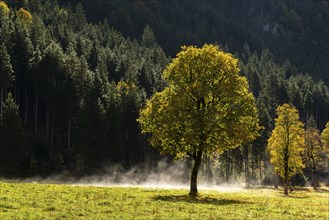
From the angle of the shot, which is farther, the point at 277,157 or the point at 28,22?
the point at 28,22

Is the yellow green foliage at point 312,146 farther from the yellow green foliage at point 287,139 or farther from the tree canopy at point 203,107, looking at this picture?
the tree canopy at point 203,107

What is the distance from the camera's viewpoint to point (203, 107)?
146 ft

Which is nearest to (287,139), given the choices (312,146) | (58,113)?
(312,146)

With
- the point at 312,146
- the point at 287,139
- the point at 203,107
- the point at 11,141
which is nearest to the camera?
the point at 203,107

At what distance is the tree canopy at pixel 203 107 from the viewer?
1719 inches

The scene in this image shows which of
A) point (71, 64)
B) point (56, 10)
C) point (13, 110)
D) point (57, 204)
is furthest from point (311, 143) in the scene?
point (56, 10)

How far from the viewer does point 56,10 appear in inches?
7766

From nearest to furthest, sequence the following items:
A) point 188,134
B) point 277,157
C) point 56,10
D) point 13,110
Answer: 1. point 188,134
2. point 277,157
3. point 13,110
4. point 56,10

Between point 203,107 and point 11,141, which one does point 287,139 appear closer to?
point 203,107

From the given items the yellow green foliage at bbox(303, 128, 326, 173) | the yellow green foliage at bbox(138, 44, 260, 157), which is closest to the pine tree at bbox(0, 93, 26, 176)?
the yellow green foliage at bbox(138, 44, 260, 157)

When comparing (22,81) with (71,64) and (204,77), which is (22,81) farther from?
(204,77)

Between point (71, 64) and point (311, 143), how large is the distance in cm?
6241

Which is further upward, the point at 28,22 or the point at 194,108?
the point at 28,22

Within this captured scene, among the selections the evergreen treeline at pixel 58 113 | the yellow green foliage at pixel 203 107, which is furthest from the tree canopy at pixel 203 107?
the evergreen treeline at pixel 58 113
